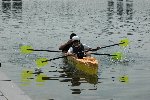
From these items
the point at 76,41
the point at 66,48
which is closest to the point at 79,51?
the point at 76,41

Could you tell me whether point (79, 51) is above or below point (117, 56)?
above

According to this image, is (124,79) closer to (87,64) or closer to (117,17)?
(87,64)

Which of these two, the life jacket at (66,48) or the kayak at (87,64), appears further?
the life jacket at (66,48)

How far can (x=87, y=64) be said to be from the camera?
23.7 meters

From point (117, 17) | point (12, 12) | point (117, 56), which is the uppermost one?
point (117, 56)

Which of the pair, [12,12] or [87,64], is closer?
[87,64]

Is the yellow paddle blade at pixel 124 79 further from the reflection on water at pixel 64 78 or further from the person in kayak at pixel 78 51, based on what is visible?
the person in kayak at pixel 78 51

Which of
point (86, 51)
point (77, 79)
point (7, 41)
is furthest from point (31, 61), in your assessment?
point (7, 41)

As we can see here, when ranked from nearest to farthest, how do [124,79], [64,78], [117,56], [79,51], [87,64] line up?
1. [124,79]
2. [64,78]
3. [87,64]
4. [79,51]
5. [117,56]

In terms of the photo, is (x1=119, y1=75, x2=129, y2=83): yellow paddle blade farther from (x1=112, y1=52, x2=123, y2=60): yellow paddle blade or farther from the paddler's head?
the paddler's head

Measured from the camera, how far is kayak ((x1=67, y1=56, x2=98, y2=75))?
23423mm

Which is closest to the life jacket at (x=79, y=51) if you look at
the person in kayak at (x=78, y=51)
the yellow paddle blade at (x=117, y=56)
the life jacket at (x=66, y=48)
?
the person in kayak at (x=78, y=51)

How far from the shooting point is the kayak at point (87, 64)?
23.4 m

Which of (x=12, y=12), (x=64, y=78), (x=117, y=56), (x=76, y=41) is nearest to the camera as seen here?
(x=64, y=78)
